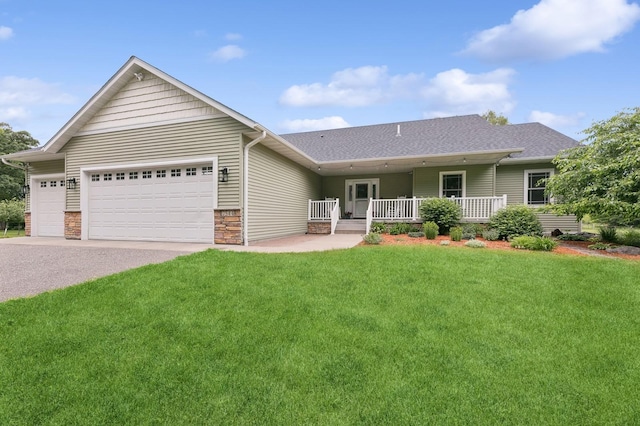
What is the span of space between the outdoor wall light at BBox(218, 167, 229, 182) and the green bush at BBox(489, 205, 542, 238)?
8288 mm

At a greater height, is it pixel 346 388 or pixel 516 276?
pixel 516 276

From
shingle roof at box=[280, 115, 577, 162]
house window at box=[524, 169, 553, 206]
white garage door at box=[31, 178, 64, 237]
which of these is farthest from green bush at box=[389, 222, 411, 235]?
white garage door at box=[31, 178, 64, 237]

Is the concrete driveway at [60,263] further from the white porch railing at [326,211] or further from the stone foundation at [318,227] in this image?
the white porch railing at [326,211]

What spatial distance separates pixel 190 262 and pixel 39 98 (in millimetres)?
18201

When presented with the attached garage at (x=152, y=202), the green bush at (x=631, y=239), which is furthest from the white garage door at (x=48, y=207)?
the green bush at (x=631, y=239)

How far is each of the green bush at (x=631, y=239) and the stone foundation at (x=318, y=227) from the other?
9226 millimetres

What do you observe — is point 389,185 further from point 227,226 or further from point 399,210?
point 227,226

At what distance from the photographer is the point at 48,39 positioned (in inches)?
406

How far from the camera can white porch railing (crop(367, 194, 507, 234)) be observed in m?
11.0

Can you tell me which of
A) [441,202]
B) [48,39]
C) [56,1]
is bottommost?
[441,202]

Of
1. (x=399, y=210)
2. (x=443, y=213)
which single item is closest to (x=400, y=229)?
(x=399, y=210)

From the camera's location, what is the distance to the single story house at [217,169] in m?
8.94

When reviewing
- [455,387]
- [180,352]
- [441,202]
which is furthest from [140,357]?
[441,202]

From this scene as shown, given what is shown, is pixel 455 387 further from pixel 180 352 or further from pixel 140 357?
pixel 140 357
